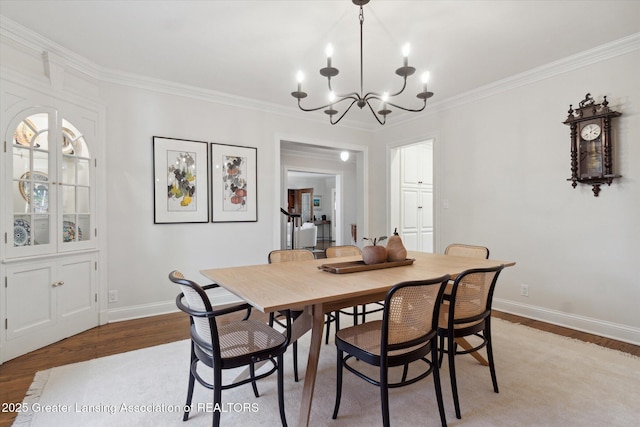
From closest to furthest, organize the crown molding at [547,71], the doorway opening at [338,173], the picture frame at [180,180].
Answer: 1. the crown molding at [547,71]
2. the picture frame at [180,180]
3. the doorway opening at [338,173]

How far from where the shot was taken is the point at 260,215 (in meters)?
4.25

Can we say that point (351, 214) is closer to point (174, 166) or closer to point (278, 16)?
point (174, 166)

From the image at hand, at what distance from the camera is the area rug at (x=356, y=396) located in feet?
5.77

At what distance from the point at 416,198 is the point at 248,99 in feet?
10.2

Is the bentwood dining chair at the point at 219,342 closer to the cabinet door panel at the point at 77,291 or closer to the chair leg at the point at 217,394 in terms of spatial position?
the chair leg at the point at 217,394

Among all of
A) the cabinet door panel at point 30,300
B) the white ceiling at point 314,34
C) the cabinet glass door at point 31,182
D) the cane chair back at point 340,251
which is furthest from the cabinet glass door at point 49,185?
the cane chair back at point 340,251

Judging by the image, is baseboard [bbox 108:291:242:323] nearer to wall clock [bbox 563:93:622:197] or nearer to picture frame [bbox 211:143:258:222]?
picture frame [bbox 211:143:258:222]

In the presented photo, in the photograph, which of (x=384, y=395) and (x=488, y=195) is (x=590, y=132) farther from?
(x=384, y=395)

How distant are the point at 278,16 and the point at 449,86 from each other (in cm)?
226

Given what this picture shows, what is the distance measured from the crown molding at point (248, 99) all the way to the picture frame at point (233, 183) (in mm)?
602

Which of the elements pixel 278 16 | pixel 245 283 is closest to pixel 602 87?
pixel 278 16

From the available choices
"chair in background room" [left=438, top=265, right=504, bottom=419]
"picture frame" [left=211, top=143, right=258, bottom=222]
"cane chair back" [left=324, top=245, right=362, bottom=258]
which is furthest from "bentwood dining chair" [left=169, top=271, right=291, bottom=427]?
"picture frame" [left=211, top=143, right=258, bottom=222]

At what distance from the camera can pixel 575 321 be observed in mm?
3086

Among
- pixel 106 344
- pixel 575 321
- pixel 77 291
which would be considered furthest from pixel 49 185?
pixel 575 321
